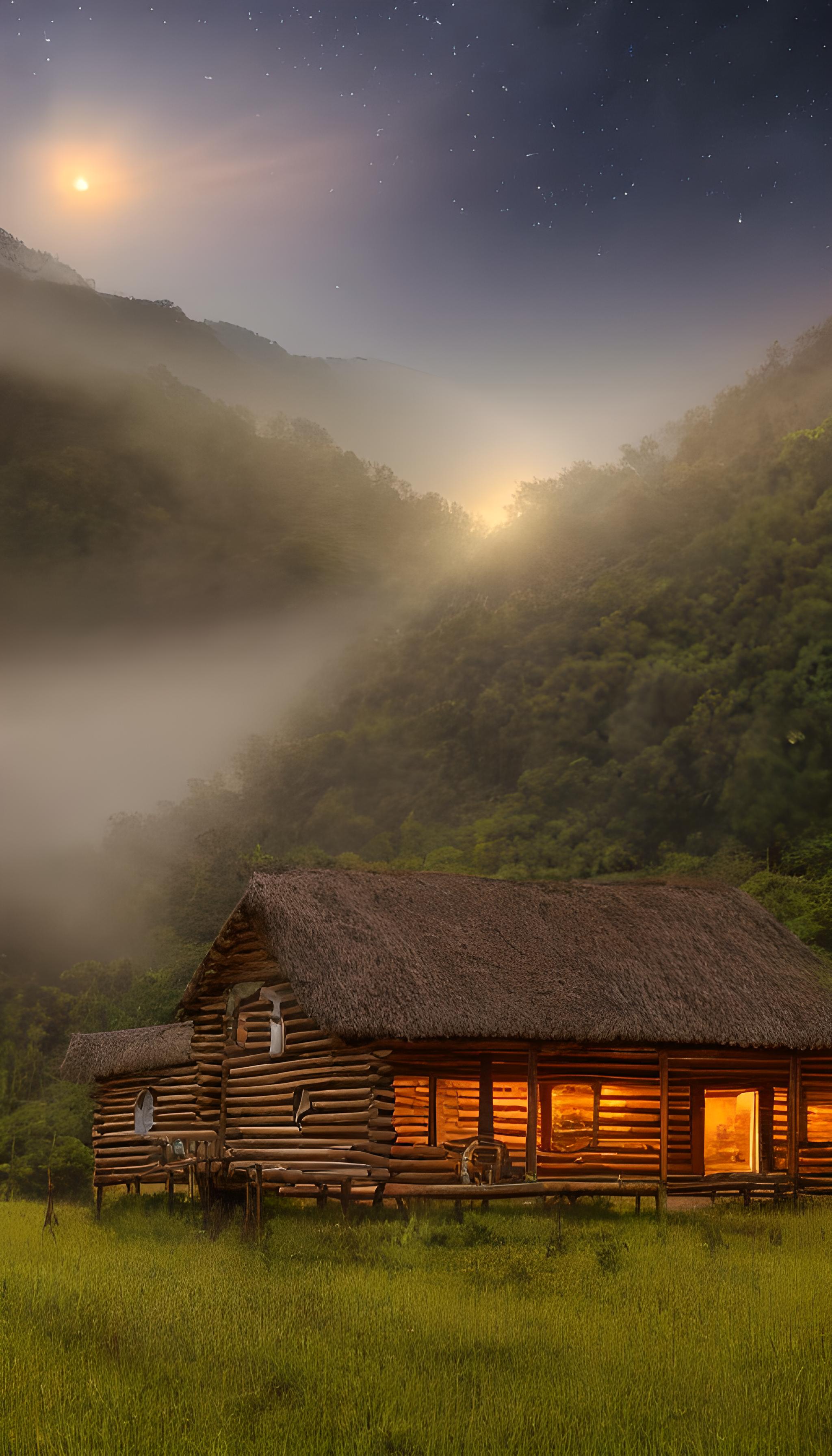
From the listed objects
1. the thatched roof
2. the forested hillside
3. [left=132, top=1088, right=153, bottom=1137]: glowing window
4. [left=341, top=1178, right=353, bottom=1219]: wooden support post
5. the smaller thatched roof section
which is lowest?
[left=341, top=1178, right=353, bottom=1219]: wooden support post

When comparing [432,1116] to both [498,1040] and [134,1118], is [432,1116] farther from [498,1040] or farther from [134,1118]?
[134,1118]

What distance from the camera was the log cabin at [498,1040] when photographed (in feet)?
69.1

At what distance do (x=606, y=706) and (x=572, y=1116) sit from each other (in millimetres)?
41743

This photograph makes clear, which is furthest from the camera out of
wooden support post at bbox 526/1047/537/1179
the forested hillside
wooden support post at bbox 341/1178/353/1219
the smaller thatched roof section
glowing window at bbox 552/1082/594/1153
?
the forested hillside

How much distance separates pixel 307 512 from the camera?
122688 mm

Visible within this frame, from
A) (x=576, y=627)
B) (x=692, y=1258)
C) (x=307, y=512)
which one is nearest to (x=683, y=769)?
(x=576, y=627)

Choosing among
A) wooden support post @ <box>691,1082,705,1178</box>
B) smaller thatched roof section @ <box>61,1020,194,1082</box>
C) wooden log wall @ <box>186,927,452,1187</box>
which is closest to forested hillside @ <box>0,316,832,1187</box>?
smaller thatched roof section @ <box>61,1020,194,1082</box>

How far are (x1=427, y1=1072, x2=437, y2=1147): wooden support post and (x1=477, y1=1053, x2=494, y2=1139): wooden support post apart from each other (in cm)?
83

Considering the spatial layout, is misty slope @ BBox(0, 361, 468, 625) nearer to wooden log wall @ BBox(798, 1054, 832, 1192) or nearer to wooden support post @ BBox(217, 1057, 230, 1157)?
wooden log wall @ BBox(798, 1054, 832, 1192)

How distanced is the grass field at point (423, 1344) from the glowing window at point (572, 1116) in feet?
20.1

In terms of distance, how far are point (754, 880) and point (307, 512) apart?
291 feet

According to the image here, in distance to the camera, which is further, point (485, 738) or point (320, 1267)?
point (485, 738)

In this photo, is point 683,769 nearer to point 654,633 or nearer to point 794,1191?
point 654,633

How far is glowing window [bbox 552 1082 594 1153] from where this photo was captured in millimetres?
24438
